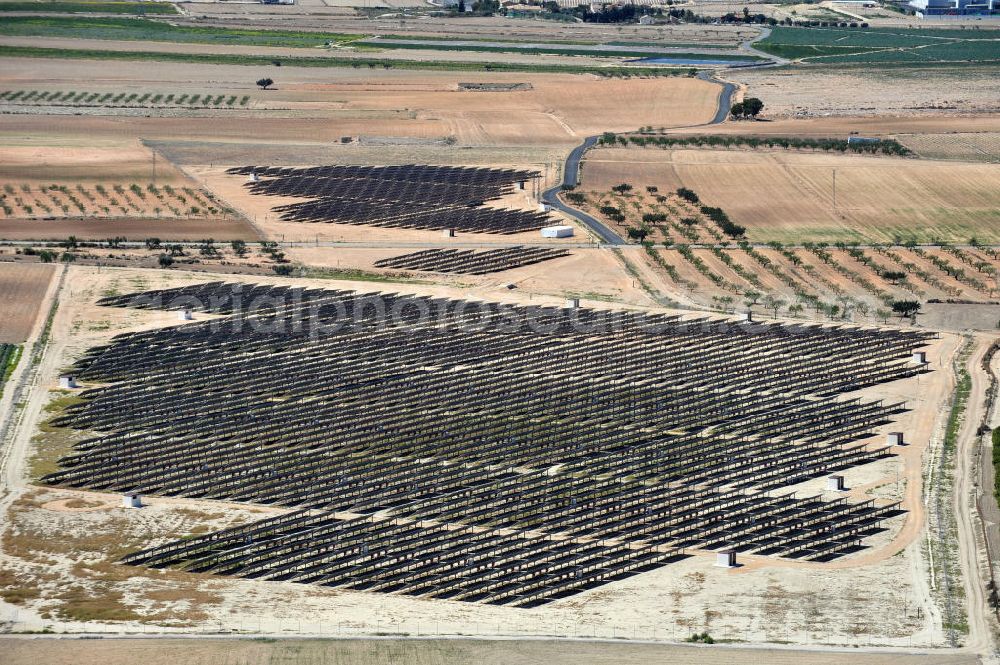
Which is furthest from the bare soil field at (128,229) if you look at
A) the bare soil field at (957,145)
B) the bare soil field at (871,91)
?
the bare soil field at (871,91)

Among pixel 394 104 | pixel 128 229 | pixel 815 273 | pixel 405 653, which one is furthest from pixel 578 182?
pixel 405 653

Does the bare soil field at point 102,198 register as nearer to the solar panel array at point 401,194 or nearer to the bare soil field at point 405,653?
the solar panel array at point 401,194

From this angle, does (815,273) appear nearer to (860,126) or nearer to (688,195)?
(688,195)

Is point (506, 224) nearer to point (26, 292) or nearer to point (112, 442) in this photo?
point (26, 292)

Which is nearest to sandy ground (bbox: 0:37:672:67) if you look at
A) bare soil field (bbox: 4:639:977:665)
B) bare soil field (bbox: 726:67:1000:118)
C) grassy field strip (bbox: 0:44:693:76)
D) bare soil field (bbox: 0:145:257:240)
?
grassy field strip (bbox: 0:44:693:76)

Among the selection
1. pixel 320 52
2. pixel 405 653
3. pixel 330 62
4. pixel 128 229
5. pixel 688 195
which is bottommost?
pixel 128 229

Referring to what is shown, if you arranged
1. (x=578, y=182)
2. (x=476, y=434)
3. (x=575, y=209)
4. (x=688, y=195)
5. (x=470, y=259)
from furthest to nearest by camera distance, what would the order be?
(x=578, y=182), (x=688, y=195), (x=575, y=209), (x=470, y=259), (x=476, y=434)
